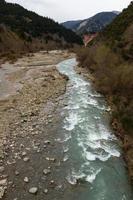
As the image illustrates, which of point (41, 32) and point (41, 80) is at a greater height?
point (41, 80)

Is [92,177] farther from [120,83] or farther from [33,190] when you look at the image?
[120,83]

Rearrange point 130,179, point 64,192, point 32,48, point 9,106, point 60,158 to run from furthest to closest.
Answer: point 32,48
point 9,106
point 60,158
point 130,179
point 64,192

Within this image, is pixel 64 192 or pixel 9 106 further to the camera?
pixel 9 106

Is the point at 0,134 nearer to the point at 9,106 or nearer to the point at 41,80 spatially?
the point at 9,106

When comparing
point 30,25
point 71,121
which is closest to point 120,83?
point 71,121

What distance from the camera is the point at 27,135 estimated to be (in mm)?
16500

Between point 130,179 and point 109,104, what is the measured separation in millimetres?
10681

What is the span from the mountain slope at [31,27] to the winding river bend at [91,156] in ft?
220

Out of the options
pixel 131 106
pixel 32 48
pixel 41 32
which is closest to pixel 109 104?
pixel 131 106

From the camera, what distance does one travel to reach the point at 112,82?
25.2 meters

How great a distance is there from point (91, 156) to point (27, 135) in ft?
12.5

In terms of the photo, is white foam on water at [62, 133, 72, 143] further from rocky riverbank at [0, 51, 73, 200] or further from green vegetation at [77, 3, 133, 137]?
green vegetation at [77, 3, 133, 137]

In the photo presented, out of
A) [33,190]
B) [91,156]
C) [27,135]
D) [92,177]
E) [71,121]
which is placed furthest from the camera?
[71,121]

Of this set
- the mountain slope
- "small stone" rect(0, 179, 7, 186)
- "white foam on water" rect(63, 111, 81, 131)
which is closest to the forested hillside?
"white foam on water" rect(63, 111, 81, 131)
